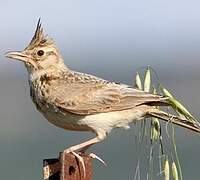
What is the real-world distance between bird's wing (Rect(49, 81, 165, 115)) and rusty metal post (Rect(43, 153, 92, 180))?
1.64m

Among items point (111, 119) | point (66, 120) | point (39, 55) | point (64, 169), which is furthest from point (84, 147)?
point (39, 55)

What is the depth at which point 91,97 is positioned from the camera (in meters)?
7.56

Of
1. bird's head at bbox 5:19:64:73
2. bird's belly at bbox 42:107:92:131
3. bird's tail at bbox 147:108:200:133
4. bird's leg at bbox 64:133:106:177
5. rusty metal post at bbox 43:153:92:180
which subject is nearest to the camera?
rusty metal post at bbox 43:153:92:180

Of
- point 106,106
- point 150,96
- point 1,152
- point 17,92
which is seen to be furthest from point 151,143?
point 17,92

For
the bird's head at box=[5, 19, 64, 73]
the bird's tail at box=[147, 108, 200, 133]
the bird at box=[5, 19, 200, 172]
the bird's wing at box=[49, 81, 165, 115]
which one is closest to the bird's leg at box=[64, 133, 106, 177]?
the bird at box=[5, 19, 200, 172]

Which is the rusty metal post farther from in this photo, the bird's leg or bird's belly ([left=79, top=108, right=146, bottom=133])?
bird's belly ([left=79, top=108, right=146, bottom=133])

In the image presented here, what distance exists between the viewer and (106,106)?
297 inches

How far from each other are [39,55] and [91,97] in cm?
69

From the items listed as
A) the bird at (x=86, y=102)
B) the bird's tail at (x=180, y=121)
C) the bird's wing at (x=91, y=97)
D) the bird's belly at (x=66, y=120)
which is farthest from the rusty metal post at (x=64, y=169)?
the bird's wing at (x=91, y=97)

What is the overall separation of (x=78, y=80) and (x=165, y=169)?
6.51 feet

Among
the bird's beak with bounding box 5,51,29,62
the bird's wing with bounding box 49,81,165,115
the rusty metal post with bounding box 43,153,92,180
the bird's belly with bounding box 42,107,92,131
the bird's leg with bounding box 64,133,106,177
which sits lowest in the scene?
the rusty metal post with bounding box 43,153,92,180

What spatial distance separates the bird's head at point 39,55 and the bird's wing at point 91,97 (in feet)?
1.28

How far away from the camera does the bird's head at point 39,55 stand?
7922 millimetres

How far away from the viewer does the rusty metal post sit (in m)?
5.60
